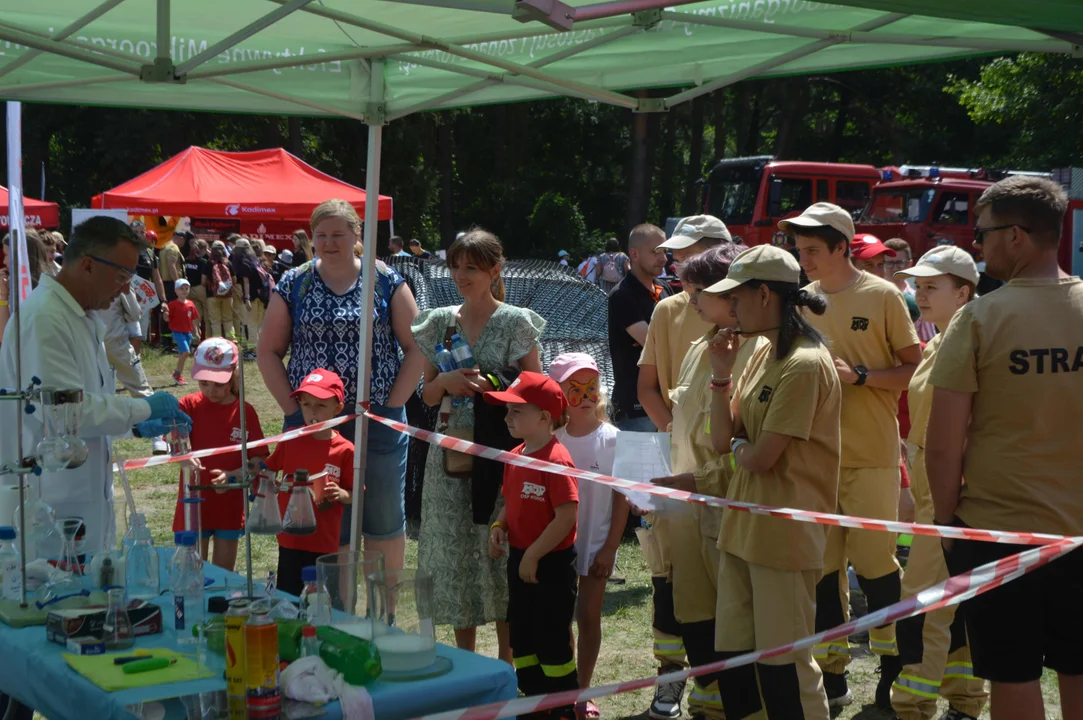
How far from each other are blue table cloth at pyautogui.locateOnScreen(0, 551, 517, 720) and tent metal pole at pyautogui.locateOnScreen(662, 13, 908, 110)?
235 centimetres

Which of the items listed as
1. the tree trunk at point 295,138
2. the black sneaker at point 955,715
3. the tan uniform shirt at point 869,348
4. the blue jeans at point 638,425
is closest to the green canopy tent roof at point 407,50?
the tan uniform shirt at point 869,348

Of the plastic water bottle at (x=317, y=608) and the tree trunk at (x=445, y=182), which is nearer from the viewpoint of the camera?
the plastic water bottle at (x=317, y=608)

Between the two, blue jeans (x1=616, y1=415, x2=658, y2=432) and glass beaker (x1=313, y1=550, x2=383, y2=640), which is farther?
blue jeans (x1=616, y1=415, x2=658, y2=432)

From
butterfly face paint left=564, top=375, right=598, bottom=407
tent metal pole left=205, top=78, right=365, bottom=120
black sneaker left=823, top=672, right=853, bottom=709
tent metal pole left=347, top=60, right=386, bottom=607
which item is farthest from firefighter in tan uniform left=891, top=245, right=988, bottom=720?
tent metal pole left=205, top=78, right=365, bottom=120

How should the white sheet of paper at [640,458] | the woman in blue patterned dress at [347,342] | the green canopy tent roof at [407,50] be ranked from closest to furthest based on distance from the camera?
1. the green canopy tent roof at [407,50]
2. the white sheet of paper at [640,458]
3. the woman in blue patterned dress at [347,342]

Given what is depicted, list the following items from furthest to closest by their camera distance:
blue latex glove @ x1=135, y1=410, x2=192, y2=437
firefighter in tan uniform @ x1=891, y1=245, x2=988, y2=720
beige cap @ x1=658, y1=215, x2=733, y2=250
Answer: beige cap @ x1=658, y1=215, x2=733, y2=250 < firefighter in tan uniform @ x1=891, y1=245, x2=988, y2=720 < blue latex glove @ x1=135, y1=410, x2=192, y2=437

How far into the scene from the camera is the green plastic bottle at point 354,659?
8.69 feet

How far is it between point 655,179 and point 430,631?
4567 centimetres

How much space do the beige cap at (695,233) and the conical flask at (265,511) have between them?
2.44 m

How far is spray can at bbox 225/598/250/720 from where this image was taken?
2.49 metres

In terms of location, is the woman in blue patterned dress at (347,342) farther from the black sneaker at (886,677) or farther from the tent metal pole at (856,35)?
the black sneaker at (886,677)

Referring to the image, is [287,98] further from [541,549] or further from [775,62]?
[541,549]

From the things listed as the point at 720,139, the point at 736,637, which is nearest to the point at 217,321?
the point at 736,637

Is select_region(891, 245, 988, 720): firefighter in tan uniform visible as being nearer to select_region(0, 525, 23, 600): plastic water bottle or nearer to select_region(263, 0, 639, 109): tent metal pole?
select_region(263, 0, 639, 109): tent metal pole
